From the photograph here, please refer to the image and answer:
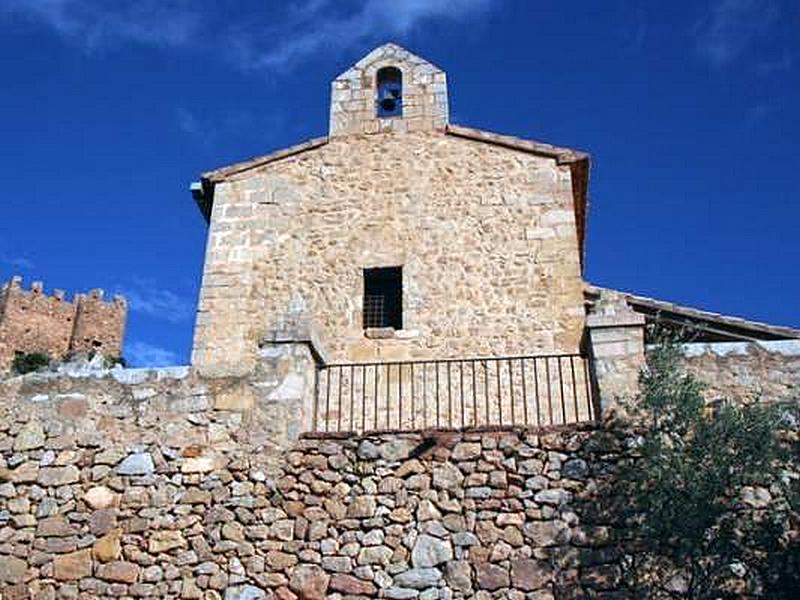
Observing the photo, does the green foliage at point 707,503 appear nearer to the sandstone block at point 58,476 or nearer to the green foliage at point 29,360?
the sandstone block at point 58,476

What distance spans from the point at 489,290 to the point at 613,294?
309 cm

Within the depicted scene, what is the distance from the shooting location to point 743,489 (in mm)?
6484

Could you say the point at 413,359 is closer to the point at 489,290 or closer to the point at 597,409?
the point at 489,290

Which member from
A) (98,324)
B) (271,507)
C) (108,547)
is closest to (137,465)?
(108,547)

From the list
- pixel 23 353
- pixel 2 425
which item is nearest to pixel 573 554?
pixel 2 425

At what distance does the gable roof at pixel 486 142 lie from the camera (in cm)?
1191

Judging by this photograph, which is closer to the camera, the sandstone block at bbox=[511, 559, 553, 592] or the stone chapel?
the sandstone block at bbox=[511, 559, 553, 592]

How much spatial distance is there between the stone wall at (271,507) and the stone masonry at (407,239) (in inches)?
110

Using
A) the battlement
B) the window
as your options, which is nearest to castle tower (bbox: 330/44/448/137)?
the window

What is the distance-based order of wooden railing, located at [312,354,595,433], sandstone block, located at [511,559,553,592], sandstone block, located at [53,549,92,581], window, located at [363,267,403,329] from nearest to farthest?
sandstone block, located at [511,559,553,592] < sandstone block, located at [53,549,92,581] < wooden railing, located at [312,354,595,433] < window, located at [363,267,403,329]

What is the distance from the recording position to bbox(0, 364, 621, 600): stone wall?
260 inches

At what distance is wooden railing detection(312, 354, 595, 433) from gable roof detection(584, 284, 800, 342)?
1.36 m

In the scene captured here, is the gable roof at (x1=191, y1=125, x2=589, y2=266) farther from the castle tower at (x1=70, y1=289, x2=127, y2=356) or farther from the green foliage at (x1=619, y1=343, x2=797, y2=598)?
the castle tower at (x1=70, y1=289, x2=127, y2=356)

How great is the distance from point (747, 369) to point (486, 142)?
608cm
